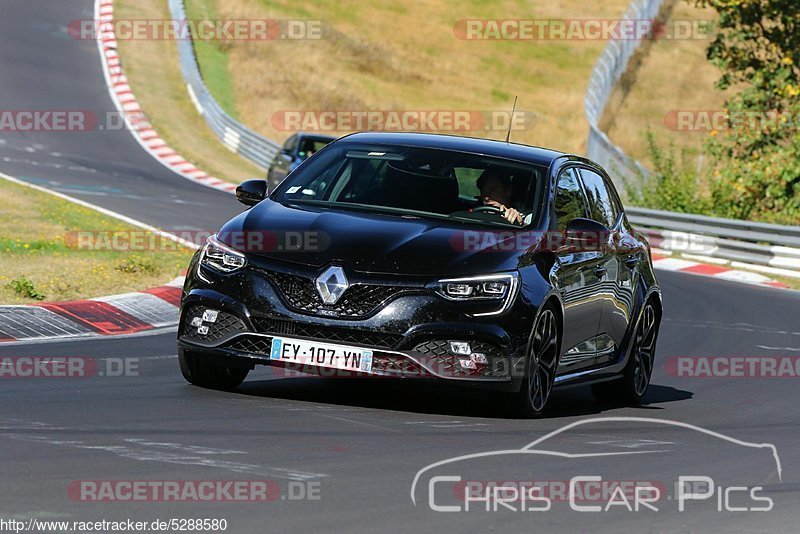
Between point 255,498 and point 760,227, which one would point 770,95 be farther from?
point 255,498

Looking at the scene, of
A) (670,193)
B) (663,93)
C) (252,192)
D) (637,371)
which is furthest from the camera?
(663,93)

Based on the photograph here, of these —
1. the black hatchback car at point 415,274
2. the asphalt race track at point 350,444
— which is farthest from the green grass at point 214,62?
the black hatchback car at point 415,274

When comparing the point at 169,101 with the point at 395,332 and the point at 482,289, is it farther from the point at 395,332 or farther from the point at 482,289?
the point at 395,332

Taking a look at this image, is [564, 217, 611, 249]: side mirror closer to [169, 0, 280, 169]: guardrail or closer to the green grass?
[169, 0, 280, 169]: guardrail

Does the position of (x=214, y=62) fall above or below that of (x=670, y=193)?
above

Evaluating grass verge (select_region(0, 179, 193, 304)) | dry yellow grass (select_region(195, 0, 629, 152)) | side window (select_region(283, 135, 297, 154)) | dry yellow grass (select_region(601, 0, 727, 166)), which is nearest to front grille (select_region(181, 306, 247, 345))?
grass verge (select_region(0, 179, 193, 304))

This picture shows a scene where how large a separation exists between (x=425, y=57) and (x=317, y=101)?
39.5ft

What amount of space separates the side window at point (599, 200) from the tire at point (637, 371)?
2.47 feet

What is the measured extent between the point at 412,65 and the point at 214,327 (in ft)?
178

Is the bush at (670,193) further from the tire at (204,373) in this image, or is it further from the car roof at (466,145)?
the tire at (204,373)

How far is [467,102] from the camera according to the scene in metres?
59.2

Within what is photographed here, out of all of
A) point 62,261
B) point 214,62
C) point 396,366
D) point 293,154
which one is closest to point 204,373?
point 396,366

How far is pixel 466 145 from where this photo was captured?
10180 mm

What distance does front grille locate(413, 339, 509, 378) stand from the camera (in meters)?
8.59
